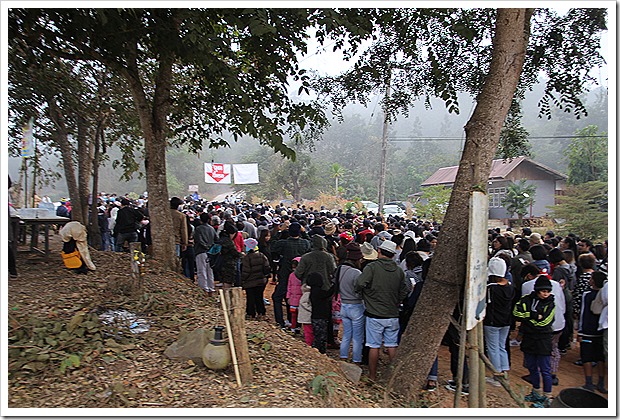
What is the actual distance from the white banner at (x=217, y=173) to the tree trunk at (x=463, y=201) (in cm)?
2123

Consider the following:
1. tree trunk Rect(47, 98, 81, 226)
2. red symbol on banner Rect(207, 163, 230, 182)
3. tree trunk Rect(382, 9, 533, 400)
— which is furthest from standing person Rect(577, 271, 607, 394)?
red symbol on banner Rect(207, 163, 230, 182)

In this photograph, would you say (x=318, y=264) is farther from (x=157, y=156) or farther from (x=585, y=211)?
(x=585, y=211)

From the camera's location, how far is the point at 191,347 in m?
4.51

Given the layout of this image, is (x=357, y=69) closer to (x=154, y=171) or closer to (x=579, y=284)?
(x=154, y=171)

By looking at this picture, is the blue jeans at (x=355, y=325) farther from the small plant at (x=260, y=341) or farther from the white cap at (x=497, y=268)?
the white cap at (x=497, y=268)

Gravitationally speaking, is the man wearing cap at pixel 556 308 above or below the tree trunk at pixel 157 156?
below

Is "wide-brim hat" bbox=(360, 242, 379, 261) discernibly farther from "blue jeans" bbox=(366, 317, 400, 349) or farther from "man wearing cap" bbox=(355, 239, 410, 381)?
"blue jeans" bbox=(366, 317, 400, 349)

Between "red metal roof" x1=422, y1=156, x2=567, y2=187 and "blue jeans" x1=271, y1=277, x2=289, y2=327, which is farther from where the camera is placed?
"red metal roof" x1=422, y1=156, x2=567, y2=187

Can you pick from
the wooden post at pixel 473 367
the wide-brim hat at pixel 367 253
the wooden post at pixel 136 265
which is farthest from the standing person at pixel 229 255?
the wooden post at pixel 473 367

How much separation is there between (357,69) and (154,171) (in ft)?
13.6

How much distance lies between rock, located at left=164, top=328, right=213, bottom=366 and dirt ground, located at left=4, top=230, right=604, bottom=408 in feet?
0.23

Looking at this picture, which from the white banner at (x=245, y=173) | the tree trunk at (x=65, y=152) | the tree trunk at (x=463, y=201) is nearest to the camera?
the tree trunk at (x=463, y=201)

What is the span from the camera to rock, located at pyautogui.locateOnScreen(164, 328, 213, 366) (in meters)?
4.46

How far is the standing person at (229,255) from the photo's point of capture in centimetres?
866
